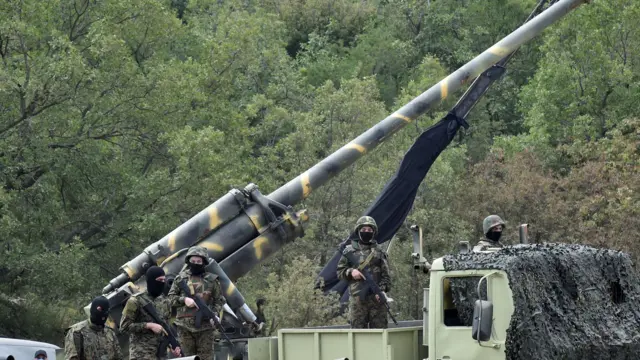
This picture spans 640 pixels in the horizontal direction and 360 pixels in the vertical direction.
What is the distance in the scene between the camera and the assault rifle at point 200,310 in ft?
39.7

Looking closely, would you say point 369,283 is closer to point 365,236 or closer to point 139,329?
point 365,236

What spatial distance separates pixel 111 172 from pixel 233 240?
1609cm

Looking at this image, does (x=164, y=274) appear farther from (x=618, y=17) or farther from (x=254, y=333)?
(x=618, y=17)

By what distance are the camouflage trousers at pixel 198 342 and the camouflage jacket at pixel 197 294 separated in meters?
0.05

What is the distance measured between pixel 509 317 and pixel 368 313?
2.75 metres

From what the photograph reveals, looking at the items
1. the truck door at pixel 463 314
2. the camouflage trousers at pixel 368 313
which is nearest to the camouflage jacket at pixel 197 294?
the camouflage trousers at pixel 368 313

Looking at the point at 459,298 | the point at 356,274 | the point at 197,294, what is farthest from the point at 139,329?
the point at 459,298

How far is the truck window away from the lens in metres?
11.1

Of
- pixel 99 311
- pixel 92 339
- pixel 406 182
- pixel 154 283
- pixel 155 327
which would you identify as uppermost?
pixel 406 182

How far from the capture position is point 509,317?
1072cm

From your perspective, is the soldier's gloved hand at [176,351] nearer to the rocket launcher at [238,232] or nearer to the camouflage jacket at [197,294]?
the camouflage jacket at [197,294]

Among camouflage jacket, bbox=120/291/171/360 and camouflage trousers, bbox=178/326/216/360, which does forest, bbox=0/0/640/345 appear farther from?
camouflage jacket, bbox=120/291/171/360

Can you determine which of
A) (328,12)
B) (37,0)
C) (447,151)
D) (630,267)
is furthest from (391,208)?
(328,12)

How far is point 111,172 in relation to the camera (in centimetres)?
2923
